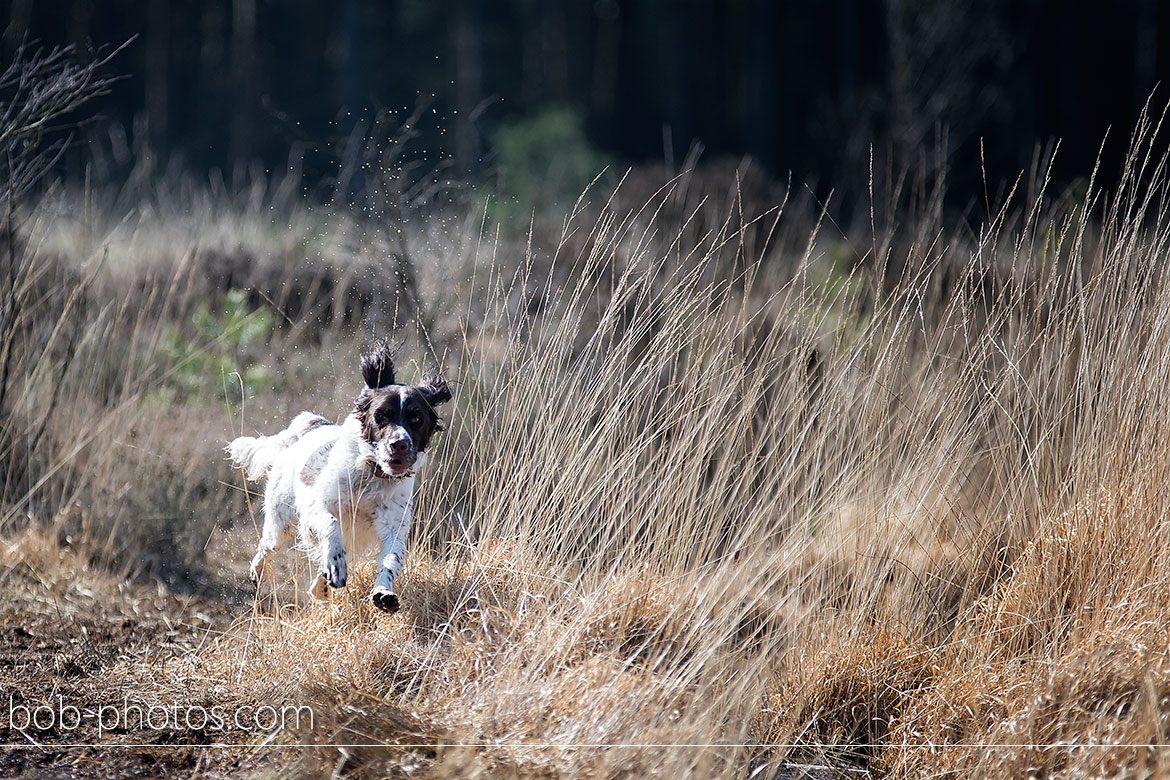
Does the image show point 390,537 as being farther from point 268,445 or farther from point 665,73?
point 665,73

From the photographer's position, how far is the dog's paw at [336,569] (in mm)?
3207

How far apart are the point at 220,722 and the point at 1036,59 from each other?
21.2 metres

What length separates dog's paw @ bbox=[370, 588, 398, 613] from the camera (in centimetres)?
310

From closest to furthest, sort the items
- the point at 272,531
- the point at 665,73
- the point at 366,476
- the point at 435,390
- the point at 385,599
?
the point at 385,599
the point at 366,476
the point at 435,390
the point at 272,531
the point at 665,73

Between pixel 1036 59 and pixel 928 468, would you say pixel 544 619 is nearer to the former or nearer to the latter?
pixel 928 468

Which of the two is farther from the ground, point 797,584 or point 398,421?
point 398,421

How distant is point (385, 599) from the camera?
3.10m

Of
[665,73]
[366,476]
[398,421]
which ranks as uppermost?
[665,73]

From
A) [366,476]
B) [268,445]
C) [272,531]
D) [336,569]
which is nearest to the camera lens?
[336,569]

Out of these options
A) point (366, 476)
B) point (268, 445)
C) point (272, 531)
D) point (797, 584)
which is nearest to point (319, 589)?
point (272, 531)

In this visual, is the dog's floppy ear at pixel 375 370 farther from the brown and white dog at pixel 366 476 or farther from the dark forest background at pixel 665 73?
the dark forest background at pixel 665 73

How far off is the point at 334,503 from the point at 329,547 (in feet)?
0.56

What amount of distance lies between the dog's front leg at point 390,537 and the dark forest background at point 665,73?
25.3 ft

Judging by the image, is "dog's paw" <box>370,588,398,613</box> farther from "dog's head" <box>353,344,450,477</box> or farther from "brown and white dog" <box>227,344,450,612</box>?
"dog's head" <box>353,344,450,477</box>
